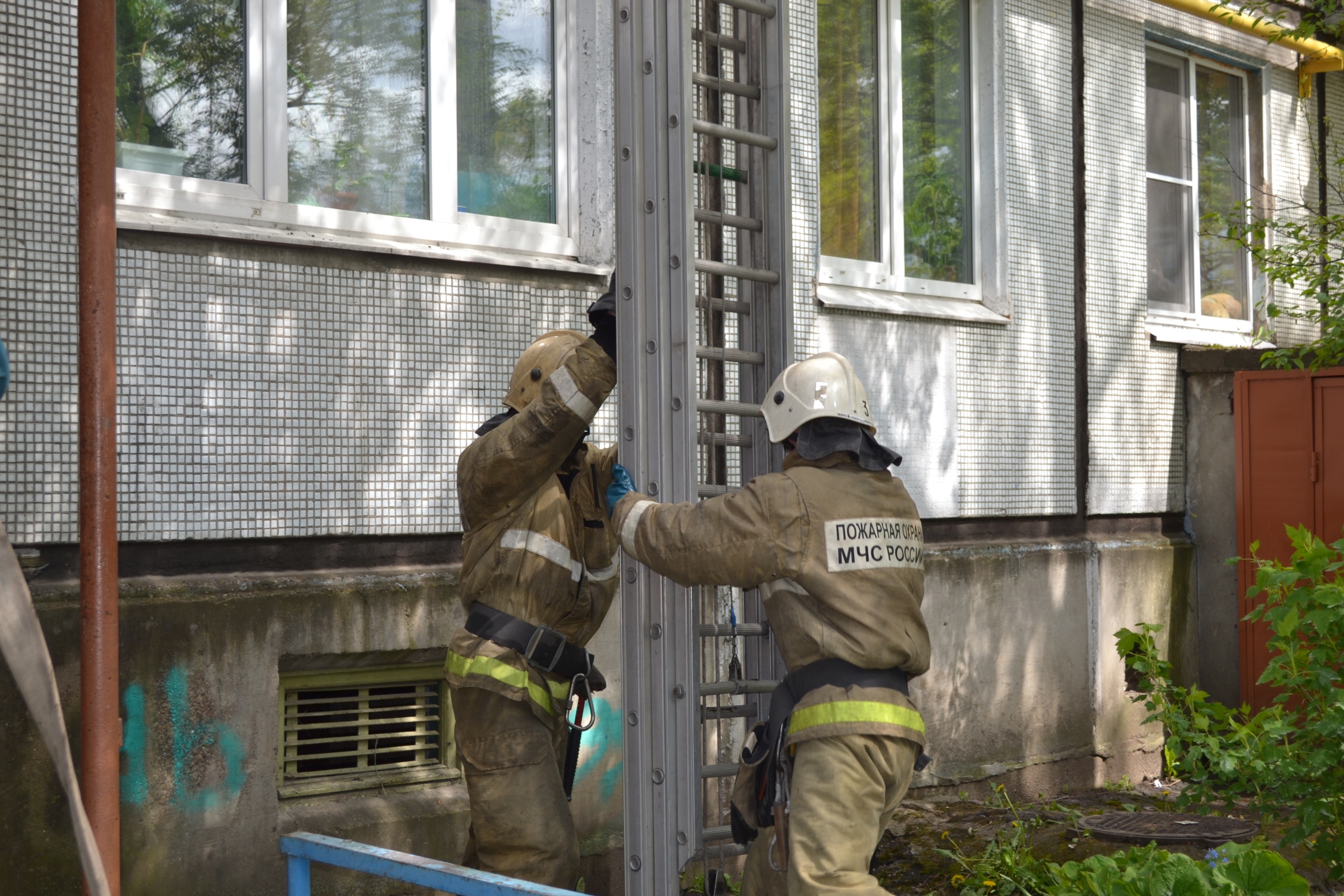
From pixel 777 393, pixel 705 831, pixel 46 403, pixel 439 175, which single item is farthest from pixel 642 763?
pixel 439 175

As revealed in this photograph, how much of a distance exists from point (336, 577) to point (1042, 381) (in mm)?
4599

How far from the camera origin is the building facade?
4316mm

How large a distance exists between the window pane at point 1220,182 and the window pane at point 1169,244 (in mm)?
135

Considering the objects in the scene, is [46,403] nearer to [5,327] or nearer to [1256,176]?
[5,327]

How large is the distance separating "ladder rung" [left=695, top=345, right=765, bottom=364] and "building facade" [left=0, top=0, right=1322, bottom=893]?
1.01m

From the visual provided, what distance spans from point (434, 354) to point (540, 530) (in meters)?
A: 1.46

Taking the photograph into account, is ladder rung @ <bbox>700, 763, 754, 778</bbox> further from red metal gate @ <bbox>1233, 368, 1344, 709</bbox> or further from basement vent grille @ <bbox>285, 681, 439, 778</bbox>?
red metal gate @ <bbox>1233, 368, 1344, 709</bbox>

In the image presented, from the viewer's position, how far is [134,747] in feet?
14.0

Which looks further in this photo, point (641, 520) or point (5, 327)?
point (5, 327)

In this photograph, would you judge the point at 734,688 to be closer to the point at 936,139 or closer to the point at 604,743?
the point at 604,743

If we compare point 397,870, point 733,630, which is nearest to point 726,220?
point 733,630

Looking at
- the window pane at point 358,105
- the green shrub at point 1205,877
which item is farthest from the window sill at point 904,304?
the green shrub at point 1205,877

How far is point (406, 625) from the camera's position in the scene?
496 cm

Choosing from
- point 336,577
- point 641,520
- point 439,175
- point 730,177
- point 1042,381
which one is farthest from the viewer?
point 1042,381
